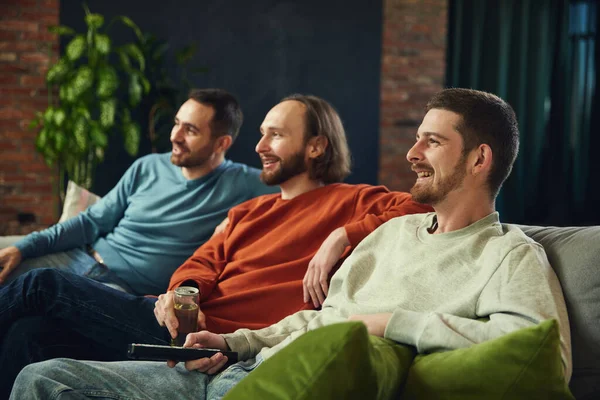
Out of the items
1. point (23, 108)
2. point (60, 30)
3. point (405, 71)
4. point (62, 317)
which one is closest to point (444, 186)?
point (62, 317)

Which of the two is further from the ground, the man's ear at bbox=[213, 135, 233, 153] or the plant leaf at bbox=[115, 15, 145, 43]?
the plant leaf at bbox=[115, 15, 145, 43]

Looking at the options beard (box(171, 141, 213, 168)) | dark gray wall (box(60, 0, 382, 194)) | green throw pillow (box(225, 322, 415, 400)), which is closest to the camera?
green throw pillow (box(225, 322, 415, 400))

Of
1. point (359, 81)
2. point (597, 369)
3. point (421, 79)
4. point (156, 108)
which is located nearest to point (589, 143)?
point (421, 79)

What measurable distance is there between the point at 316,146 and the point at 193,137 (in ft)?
2.19

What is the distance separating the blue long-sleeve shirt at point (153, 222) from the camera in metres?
2.79

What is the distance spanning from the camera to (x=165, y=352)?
1578mm

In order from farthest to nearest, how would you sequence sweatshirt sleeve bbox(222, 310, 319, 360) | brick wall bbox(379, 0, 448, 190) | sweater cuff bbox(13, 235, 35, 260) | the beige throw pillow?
brick wall bbox(379, 0, 448, 190) → the beige throw pillow → sweater cuff bbox(13, 235, 35, 260) → sweatshirt sleeve bbox(222, 310, 319, 360)

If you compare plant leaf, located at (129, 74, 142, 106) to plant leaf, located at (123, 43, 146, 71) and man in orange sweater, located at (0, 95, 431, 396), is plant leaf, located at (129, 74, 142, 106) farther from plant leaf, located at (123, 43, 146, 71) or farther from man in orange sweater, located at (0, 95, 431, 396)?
man in orange sweater, located at (0, 95, 431, 396)

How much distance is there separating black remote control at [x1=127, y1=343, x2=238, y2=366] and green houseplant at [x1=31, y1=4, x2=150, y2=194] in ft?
10.2

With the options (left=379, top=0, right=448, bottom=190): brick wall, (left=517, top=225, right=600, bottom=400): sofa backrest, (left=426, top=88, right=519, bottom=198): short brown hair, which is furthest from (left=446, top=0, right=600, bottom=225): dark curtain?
(left=517, top=225, right=600, bottom=400): sofa backrest

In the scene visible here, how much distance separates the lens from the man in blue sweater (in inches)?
110

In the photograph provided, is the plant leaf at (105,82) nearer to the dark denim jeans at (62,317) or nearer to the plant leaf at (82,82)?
the plant leaf at (82,82)

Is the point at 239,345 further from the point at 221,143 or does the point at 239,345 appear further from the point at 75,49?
the point at 75,49

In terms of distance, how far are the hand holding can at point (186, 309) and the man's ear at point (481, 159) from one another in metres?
0.73
